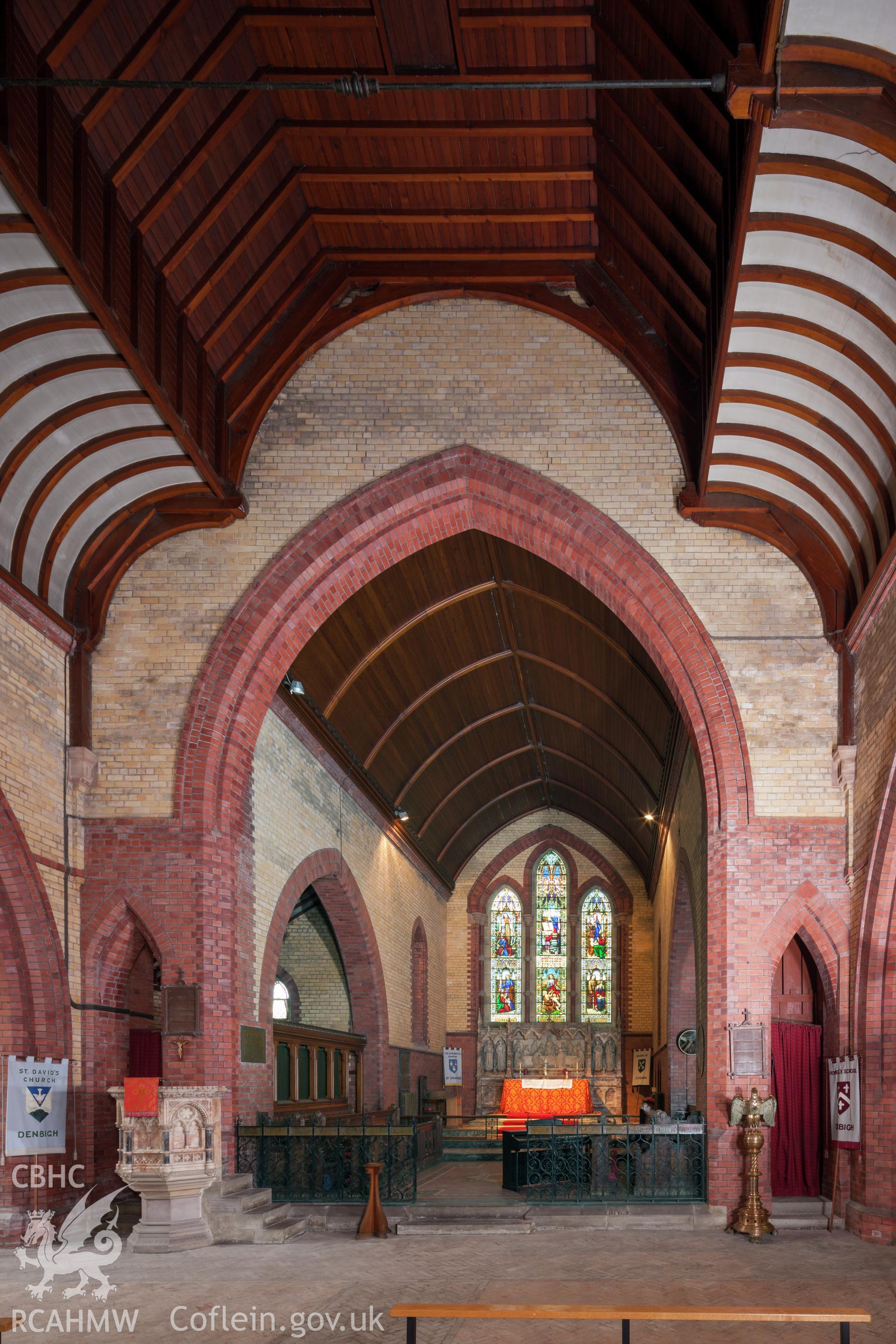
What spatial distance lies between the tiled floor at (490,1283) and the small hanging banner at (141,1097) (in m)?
1.23

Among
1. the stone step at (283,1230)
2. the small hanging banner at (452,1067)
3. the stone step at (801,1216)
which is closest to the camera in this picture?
the stone step at (283,1230)

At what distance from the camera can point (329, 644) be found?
1855 centimetres

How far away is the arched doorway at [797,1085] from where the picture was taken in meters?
14.4

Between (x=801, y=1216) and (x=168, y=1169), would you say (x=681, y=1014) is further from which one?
(x=168, y=1169)

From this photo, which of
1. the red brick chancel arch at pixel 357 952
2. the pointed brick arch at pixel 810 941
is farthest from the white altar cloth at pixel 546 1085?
the pointed brick arch at pixel 810 941

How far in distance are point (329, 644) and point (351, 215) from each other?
6.19 m

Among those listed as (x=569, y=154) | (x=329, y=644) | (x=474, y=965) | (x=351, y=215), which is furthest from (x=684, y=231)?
(x=474, y=965)

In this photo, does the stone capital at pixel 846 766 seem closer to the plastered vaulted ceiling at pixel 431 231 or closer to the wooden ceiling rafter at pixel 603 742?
the plastered vaulted ceiling at pixel 431 231

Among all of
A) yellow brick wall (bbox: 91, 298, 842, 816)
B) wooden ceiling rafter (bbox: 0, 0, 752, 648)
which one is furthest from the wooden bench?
yellow brick wall (bbox: 91, 298, 842, 816)

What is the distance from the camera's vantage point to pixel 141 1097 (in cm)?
1226

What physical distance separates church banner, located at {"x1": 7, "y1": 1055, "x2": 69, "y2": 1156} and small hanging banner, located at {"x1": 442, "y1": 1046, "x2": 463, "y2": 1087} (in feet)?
62.0

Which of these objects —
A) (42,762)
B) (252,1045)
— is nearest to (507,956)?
(252,1045)

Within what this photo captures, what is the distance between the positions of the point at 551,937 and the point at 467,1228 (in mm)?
21126

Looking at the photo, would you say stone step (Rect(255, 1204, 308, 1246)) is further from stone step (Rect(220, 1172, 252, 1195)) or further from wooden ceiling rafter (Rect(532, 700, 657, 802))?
wooden ceiling rafter (Rect(532, 700, 657, 802))
